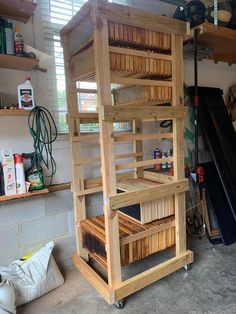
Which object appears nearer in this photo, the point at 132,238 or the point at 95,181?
the point at 132,238

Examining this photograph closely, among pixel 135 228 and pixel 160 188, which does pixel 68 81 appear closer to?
pixel 160 188

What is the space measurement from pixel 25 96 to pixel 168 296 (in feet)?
5.65

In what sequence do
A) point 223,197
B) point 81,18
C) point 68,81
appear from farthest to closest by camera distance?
point 223,197 < point 68,81 < point 81,18

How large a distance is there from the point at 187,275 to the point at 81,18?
2.03m

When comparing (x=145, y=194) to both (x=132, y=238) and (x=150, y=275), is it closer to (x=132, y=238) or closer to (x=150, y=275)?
(x=132, y=238)

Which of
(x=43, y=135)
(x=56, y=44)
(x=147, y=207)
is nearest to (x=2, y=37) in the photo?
(x=56, y=44)

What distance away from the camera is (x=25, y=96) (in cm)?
166

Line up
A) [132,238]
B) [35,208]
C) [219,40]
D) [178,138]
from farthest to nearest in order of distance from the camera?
[219,40], [35,208], [178,138], [132,238]

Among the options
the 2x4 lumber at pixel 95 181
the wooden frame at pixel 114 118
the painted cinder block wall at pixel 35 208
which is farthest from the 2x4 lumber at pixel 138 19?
the 2x4 lumber at pixel 95 181

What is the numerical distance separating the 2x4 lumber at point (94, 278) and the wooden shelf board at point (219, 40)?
2150mm

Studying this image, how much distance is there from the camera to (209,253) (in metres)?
2.21

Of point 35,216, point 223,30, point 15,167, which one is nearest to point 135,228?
point 35,216

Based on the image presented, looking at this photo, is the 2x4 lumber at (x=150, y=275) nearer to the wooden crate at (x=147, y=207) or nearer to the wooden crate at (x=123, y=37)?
the wooden crate at (x=147, y=207)

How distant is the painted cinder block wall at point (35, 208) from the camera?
179cm
